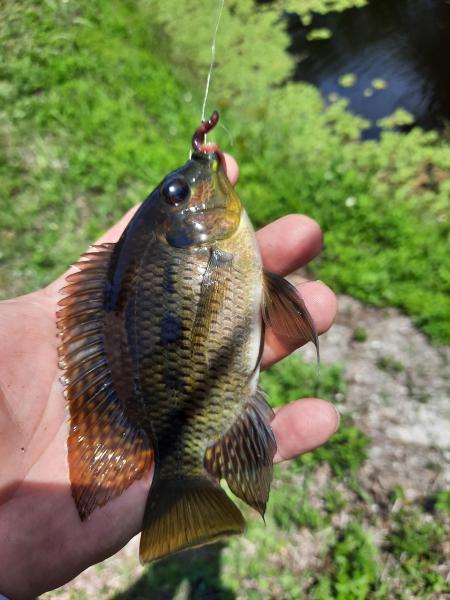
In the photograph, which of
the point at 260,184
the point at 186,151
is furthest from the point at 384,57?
the point at 186,151

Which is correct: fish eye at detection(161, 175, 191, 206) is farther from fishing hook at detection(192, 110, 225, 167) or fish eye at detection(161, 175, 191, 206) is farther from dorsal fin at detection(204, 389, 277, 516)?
dorsal fin at detection(204, 389, 277, 516)

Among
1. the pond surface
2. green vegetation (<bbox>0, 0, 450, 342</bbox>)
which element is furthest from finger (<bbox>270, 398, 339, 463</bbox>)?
the pond surface

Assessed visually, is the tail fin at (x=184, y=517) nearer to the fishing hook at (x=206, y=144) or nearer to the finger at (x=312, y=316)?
the finger at (x=312, y=316)

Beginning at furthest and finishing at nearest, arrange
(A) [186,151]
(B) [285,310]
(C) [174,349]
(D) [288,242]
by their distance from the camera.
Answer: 1. (A) [186,151]
2. (D) [288,242]
3. (B) [285,310]
4. (C) [174,349]

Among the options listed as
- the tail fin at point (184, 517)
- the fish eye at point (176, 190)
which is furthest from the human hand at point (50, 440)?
the fish eye at point (176, 190)

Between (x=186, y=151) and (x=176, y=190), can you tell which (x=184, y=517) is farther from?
(x=186, y=151)

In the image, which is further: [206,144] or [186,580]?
[186,580]

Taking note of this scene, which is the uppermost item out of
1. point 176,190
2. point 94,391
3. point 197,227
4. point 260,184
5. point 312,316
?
point 176,190
